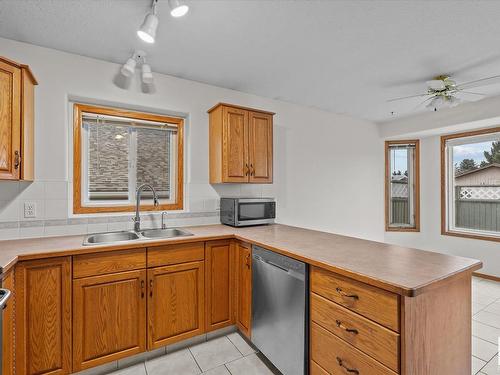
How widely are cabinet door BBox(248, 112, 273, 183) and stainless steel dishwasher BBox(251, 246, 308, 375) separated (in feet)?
3.25


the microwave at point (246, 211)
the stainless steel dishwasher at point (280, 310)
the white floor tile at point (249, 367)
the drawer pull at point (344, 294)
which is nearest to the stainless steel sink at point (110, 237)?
the microwave at point (246, 211)

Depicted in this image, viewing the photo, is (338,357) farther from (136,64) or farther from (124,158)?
(136,64)

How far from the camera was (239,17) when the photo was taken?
174 centimetres

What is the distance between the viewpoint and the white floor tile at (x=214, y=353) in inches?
76.1

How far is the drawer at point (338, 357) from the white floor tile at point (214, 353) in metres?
0.78

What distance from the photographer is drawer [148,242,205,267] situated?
6.35 ft

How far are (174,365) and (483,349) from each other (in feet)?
7.96

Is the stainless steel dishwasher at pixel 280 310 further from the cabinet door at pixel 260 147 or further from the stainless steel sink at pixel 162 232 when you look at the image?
the cabinet door at pixel 260 147

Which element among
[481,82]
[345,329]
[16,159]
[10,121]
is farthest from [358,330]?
[481,82]

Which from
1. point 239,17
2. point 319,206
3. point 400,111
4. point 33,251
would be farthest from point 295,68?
point 33,251

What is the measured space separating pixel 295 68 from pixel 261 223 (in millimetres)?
1547

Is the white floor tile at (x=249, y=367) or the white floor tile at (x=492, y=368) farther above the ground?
the white floor tile at (x=249, y=367)

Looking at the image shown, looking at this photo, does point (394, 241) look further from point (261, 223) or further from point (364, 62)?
point (364, 62)

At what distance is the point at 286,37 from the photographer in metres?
1.97
